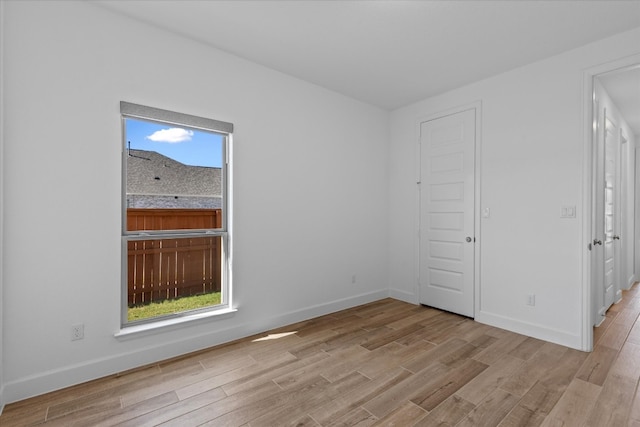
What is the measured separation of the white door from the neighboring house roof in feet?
9.19

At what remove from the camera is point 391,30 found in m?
2.67

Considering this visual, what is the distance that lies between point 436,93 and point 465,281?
2.49 m

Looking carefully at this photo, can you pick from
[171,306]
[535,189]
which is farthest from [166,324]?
[535,189]

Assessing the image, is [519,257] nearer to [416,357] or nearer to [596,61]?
[416,357]

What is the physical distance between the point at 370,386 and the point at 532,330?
207 cm

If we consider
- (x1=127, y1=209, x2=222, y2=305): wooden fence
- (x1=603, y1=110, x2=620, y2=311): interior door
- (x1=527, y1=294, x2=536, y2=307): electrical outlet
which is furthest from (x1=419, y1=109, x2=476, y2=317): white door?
(x1=127, y1=209, x2=222, y2=305): wooden fence

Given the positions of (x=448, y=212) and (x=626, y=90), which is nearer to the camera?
(x=626, y=90)

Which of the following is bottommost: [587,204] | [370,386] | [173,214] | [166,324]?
[370,386]

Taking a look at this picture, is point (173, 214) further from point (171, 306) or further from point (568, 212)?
point (568, 212)

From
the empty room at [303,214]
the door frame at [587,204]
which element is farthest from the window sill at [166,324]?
the door frame at [587,204]

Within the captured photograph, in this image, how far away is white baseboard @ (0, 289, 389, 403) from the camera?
6.98ft

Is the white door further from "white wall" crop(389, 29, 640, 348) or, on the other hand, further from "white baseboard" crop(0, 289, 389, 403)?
"white baseboard" crop(0, 289, 389, 403)

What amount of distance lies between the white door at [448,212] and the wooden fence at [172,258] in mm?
2781

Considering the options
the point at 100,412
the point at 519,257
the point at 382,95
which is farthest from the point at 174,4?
the point at 519,257
